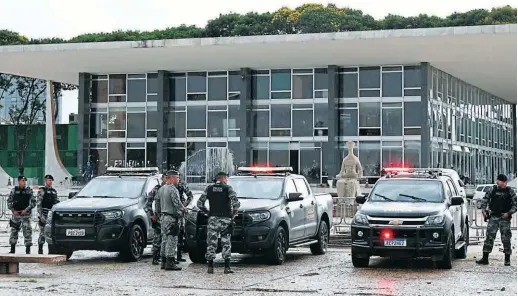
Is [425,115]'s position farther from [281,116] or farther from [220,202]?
[220,202]

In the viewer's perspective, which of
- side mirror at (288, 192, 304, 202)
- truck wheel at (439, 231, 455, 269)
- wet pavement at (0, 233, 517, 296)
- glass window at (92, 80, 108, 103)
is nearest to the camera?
wet pavement at (0, 233, 517, 296)

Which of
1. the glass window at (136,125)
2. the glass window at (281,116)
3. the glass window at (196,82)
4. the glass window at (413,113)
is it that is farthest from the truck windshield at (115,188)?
the glass window at (136,125)

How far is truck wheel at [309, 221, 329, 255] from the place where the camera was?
719 inches

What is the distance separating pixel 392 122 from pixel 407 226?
34585mm

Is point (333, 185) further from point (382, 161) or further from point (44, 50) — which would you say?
point (44, 50)

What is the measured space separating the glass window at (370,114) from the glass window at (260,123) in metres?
5.62

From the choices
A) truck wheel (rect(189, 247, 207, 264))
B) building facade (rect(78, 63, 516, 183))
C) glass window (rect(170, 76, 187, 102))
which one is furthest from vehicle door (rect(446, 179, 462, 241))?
glass window (rect(170, 76, 187, 102))

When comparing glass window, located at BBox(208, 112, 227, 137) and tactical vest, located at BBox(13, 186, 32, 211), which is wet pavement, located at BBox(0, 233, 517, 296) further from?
glass window, located at BBox(208, 112, 227, 137)

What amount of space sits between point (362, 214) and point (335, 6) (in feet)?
234

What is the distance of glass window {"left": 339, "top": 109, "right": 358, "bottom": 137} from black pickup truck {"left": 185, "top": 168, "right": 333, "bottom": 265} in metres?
31.1

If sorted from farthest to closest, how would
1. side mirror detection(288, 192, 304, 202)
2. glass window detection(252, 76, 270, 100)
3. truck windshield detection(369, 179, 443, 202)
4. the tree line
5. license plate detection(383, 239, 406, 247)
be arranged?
the tree line, glass window detection(252, 76, 270, 100), side mirror detection(288, 192, 304, 202), truck windshield detection(369, 179, 443, 202), license plate detection(383, 239, 406, 247)

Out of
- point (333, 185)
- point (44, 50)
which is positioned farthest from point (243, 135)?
point (44, 50)

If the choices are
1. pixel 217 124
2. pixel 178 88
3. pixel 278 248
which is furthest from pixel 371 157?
pixel 278 248

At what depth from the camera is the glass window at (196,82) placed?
5188 cm
